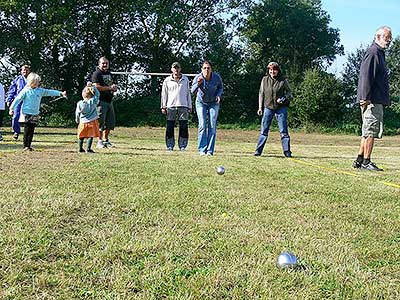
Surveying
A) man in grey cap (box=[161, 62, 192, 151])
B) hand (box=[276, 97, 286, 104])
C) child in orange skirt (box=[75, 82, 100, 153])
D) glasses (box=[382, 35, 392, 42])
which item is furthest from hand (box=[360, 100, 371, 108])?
child in orange skirt (box=[75, 82, 100, 153])

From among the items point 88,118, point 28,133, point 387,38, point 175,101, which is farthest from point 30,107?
point 387,38

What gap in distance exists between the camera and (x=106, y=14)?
101 ft

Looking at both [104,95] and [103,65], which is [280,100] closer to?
[104,95]

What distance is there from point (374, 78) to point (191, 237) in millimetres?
4713

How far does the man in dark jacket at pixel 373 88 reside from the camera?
675 centimetres

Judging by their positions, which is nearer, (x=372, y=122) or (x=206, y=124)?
(x=372, y=122)

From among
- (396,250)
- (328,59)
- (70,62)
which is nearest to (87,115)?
(396,250)

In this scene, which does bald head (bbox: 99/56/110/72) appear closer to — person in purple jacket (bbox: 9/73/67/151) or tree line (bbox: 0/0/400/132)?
person in purple jacket (bbox: 9/73/67/151)

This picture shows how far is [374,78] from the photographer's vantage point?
678cm

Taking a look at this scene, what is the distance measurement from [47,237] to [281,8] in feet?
123

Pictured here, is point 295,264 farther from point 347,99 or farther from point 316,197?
point 347,99

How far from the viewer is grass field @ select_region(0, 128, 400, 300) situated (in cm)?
228

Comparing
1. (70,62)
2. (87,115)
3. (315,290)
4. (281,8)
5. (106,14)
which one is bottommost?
(315,290)

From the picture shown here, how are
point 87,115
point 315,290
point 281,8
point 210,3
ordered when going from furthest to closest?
point 281,8 → point 210,3 → point 87,115 → point 315,290
